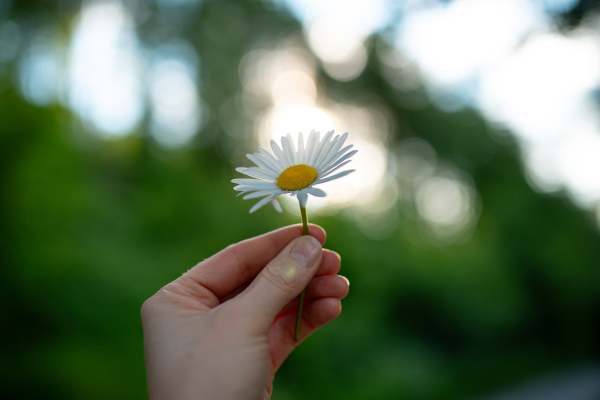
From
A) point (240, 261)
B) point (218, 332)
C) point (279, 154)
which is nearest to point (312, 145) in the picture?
point (279, 154)

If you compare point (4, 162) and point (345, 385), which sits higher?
point (4, 162)

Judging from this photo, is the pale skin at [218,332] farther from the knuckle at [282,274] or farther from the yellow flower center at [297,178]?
the yellow flower center at [297,178]

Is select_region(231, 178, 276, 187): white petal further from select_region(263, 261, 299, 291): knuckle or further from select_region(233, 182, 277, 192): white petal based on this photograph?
select_region(263, 261, 299, 291): knuckle

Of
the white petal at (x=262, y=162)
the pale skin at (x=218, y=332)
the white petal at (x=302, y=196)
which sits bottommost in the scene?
the pale skin at (x=218, y=332)

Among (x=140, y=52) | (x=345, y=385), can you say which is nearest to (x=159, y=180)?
(x=140, y=52)

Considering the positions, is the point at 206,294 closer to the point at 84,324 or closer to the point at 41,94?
the point at 84,324

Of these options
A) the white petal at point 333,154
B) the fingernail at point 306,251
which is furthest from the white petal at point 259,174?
the fingernail at point 306,251

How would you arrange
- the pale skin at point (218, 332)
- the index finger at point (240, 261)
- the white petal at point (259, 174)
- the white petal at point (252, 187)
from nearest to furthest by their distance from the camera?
the pale skin at point (218, 332), the white petal at point (252, 187), the white petal at point (259, 174), the index finger at point (240, 261)

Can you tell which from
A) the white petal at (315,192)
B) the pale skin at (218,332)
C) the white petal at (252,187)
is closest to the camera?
the white petal at (315,192)
